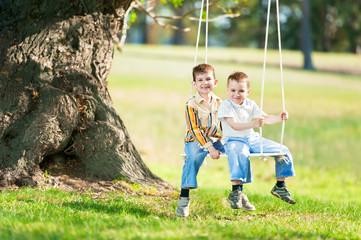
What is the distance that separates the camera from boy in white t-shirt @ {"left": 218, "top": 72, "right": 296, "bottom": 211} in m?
4.65

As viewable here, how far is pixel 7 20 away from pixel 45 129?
1.45m

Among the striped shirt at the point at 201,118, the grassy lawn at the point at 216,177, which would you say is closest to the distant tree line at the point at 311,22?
the grassy lawn at the point at 216,177

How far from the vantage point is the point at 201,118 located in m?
4.91

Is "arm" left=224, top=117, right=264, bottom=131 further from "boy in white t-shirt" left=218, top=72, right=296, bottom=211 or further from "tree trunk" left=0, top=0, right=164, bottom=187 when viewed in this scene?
"tree trunk" left=0, top=0, right=164, bottom=187

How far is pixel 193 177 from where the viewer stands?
4.80 metres

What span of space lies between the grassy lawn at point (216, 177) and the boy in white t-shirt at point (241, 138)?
0.73 ft

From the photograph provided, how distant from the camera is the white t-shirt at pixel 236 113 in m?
4.78

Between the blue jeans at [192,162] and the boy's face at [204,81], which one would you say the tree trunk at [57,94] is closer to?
the blue jeans at [192,162]

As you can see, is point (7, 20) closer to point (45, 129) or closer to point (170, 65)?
Result: point (45, 129)

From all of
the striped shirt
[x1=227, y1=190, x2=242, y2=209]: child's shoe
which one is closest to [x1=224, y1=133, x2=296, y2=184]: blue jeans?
[x1=227, y1=190, x2=242, y2=209]: child's shoe

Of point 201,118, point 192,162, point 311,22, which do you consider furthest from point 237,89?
point 311,22

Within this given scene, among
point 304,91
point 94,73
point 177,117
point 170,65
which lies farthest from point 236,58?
point 94,73

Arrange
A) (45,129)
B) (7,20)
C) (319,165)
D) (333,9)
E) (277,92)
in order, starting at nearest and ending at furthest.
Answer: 1. (45,129)
2. (7,20)
3. (319,165)
4. (277,92)
5. (333,9)

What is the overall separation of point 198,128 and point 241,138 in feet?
1.34
